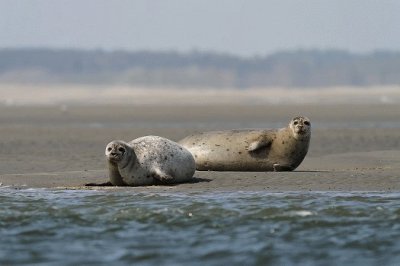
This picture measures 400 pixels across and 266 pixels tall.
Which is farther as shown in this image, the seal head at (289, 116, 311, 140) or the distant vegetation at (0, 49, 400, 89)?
the distant vegetation at (0, 49, 400, 89)

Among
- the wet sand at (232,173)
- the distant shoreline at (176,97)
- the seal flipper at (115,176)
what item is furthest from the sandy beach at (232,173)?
the distant shoreline at (176,97)

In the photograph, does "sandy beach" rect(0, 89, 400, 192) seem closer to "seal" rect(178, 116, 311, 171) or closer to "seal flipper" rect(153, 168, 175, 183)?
"seal flipper" rect(153, 168, 175, 183)

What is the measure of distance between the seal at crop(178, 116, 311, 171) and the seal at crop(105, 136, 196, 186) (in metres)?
1.36

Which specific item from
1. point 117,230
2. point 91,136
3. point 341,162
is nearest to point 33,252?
point 117,230

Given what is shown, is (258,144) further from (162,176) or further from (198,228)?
(198,228)

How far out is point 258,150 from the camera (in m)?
14.3

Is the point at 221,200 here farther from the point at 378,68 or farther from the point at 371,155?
the point at 378,68

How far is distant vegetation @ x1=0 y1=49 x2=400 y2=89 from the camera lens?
5684 inches

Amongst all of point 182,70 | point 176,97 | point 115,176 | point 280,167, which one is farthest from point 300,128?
point 182,70

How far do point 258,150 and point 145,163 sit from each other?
2.02m

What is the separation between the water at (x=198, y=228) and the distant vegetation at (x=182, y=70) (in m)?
125

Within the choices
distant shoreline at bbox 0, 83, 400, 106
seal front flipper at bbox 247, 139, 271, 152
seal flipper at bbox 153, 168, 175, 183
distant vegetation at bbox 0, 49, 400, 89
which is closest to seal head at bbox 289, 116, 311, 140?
seal front flipper at bbox 247, 139, 271, 152

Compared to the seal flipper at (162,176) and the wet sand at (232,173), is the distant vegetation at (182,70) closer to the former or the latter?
the wet sand at (232,173)

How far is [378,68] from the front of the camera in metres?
155
